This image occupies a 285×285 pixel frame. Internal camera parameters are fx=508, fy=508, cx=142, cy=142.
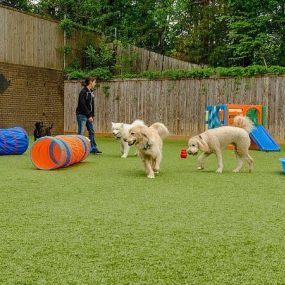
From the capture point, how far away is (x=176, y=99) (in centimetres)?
2044

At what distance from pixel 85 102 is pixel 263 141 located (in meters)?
5.62

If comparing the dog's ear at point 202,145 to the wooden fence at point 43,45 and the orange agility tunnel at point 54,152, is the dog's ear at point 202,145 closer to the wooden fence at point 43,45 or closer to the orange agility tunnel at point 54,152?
the orange agility tunnel at point 54,152

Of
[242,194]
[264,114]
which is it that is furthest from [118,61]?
[242,194]

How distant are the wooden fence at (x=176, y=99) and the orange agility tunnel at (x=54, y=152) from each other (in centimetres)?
1023

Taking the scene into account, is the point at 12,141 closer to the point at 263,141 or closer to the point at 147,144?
the point at 147,144

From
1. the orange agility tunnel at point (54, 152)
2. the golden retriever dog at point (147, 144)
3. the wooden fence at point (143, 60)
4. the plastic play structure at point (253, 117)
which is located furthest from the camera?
the wooden fence at point (143, 60)

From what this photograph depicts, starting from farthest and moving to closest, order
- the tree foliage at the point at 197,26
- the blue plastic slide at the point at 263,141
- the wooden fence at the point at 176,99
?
the tree foliage at the point at 197,26, the wooden fence at the point at 176,99, the blue plastic slide at the point at 263,141

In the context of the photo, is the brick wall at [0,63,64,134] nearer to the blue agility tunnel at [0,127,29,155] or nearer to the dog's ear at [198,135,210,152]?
the blue agility tunnel at [0,127,29,155]

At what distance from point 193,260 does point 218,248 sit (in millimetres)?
371

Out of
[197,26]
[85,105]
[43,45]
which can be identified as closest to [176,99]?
[43,45]

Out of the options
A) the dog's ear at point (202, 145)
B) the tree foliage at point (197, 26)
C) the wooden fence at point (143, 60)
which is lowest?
the dog's ear at point (202, 145)

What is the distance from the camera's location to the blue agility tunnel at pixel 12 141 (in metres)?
12.0

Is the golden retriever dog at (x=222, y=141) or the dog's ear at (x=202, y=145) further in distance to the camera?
the golden retriever dog at (x=222, y=141)

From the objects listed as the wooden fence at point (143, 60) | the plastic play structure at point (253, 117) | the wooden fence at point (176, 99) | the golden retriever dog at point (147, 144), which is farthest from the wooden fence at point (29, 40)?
the golden retriever dog at point (147, 144)
